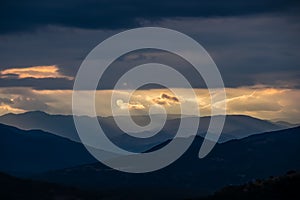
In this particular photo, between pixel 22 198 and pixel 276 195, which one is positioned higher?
pixel 22 198

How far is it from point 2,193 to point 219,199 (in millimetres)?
75613

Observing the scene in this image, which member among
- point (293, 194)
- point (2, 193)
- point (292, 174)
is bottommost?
point (293, 194)

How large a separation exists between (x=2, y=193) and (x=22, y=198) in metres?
7.65

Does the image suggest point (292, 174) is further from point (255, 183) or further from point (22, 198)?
point (22, 198)

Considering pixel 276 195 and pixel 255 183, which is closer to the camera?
pixel 276 195

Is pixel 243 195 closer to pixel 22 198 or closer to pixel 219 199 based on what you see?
pixel 219 199

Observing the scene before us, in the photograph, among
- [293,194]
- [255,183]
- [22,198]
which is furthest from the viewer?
[22,198]

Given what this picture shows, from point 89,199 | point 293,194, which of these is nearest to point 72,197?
point 89,199

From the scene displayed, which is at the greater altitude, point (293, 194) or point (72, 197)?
point (72, 197)

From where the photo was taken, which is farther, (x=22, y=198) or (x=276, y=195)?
(x=22, y=198)

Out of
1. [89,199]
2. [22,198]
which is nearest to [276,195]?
[89,199]

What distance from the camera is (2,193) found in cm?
19612

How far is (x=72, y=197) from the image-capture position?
644 feet

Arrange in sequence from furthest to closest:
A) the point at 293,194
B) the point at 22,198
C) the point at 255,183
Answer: the point at 22,198
the point at 255,183
the point at 293,194
